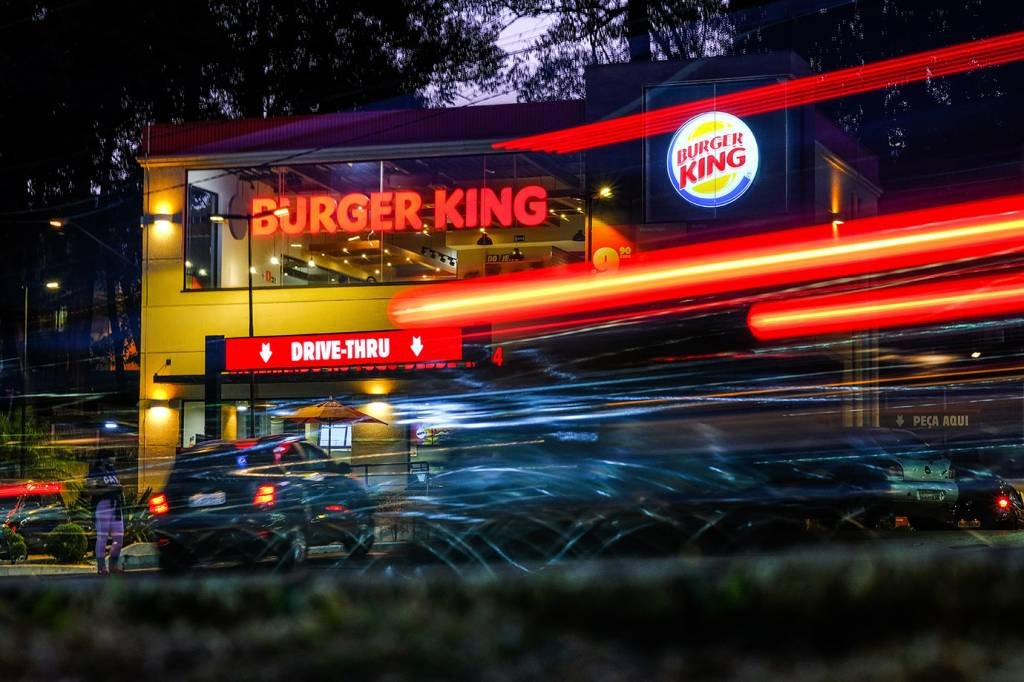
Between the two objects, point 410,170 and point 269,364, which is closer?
point 269,364

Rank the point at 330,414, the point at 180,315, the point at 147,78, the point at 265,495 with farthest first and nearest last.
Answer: the point at 147,78 < the point at 180,315 < the point at 330,414 < the point at 265,495

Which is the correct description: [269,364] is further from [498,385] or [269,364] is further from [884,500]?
[884,500]

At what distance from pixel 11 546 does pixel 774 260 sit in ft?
37.9

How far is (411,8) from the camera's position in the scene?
3884 cm

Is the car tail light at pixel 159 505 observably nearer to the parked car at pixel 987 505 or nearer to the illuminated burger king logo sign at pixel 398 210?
the parked car at pixel 987 505

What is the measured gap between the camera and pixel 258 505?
568 inches

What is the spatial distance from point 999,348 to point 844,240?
1137 centimetres

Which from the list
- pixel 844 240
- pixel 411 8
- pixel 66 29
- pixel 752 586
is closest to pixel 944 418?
pixel 844 240

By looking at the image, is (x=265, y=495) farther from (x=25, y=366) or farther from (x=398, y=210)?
(x=25, y=366)

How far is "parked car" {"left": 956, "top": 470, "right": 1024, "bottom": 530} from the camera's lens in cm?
1755

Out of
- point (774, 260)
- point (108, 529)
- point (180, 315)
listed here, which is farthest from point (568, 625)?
point (180, 315)

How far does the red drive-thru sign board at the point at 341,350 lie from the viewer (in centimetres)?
2736

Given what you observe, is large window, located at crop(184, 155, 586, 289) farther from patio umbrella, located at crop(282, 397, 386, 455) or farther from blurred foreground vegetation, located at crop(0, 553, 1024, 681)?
blurred foreground vegetation, located at crop(0, 553, 1024, 681)

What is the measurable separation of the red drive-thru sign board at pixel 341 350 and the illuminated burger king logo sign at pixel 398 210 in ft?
11.1
